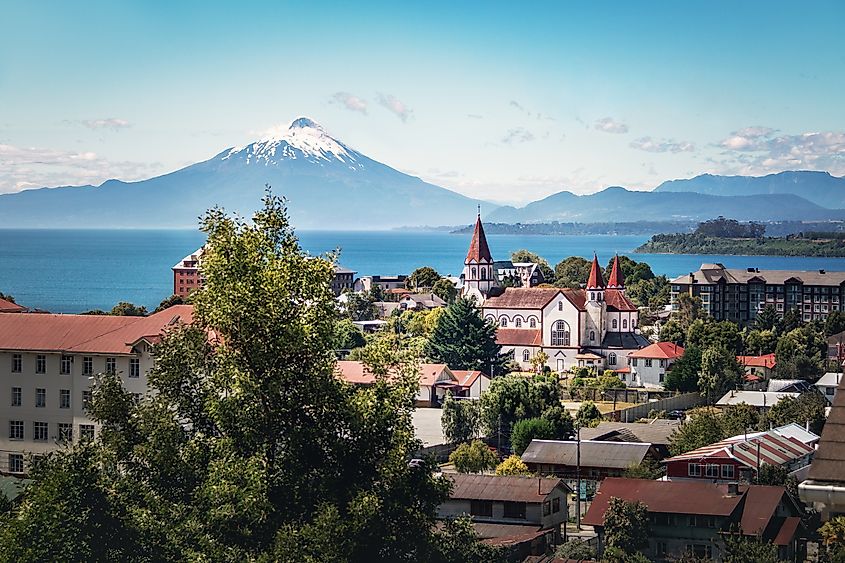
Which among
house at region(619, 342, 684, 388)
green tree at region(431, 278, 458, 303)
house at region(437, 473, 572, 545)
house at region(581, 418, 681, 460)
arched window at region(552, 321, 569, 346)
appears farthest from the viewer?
green tree at region(431, 278, 458, 303)

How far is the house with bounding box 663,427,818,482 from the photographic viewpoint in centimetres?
2497

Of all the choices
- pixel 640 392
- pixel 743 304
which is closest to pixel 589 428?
pixel 640 392

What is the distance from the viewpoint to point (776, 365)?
4631 cm

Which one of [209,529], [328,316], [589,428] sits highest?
[328,316]

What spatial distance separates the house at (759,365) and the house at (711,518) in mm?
24413

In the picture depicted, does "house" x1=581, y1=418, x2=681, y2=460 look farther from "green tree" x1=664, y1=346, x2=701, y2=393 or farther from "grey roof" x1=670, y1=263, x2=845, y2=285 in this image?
"grey roof" x1=670, y1=263, x2=845, y2=285

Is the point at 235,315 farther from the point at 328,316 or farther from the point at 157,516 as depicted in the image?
the point at 157,516

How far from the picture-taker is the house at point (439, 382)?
1553 inches

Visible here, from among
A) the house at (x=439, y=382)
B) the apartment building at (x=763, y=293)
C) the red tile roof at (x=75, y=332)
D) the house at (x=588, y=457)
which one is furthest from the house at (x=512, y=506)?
the apartment building at (x=763, y=293)

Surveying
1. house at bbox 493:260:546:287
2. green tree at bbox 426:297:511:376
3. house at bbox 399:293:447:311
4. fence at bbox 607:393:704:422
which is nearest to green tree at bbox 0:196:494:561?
fence at bbox 607:393:704:422

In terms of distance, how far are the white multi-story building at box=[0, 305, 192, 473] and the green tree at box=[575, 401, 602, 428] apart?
47.1 ft

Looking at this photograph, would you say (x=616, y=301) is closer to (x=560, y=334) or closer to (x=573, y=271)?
(x=560, y=334)

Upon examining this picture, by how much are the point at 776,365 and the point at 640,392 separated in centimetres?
811

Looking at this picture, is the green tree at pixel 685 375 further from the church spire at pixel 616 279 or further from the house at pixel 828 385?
the church spire at pixel 616 279
